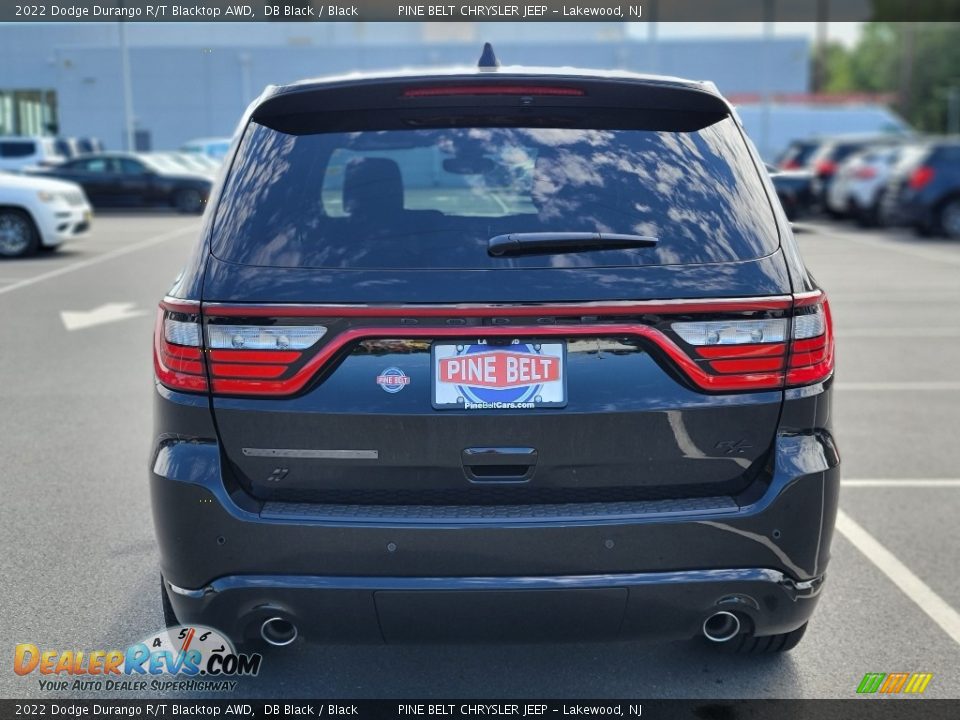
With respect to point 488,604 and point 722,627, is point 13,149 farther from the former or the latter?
point 722,627

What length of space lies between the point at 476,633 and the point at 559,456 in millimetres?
514

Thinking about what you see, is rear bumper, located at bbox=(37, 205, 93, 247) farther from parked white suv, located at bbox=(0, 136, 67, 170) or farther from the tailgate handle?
parked white suv, located at bbox=(0, 136, 67, 170)

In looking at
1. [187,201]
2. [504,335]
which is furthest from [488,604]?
[187,201]

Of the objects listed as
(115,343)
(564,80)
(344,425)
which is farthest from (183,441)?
(115,343)

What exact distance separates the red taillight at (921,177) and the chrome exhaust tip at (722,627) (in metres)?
21.9

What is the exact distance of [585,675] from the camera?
12.4 ft

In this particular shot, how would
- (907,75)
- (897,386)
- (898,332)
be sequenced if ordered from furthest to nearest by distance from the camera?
(907,75) < (898,332) < (897,386)

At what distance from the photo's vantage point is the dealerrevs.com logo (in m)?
3.75

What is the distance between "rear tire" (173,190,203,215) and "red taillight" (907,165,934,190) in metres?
17.9

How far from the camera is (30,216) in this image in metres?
18.2

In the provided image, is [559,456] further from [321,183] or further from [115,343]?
[115,343]

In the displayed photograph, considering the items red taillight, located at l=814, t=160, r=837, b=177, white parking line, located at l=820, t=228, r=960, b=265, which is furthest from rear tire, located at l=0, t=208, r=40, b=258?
red taillight, located at l=814, t=160, r=837, b=177

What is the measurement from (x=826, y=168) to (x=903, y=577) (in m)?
26.2

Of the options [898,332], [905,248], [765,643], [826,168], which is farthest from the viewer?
[826,168]
